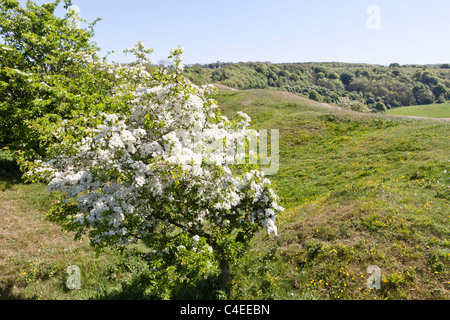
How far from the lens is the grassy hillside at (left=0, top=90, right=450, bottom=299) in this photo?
10.1 meters

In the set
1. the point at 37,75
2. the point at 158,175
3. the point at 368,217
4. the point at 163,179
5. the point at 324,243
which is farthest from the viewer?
the point at 37,75

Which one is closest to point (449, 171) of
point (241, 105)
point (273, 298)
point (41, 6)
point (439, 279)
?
point (439, 279)

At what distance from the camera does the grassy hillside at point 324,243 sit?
10.1 m

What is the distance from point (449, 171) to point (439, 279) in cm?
988

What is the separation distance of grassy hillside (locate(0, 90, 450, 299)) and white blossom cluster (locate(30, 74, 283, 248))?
1780 mm

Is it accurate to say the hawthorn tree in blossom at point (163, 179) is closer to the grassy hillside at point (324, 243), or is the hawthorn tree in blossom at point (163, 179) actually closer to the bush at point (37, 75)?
the grassy hillside at point (324, 243)

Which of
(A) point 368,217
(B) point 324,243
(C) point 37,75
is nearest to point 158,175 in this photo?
(B) point 324,243

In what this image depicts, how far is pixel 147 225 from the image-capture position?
8.89 m

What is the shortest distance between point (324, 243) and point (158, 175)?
9.20 metres

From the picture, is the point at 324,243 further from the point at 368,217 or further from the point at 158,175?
the point at 158,175

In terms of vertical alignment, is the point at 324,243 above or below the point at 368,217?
below

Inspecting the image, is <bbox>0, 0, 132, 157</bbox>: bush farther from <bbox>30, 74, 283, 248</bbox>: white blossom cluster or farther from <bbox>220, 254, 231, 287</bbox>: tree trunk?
<bbox>220, 254, 231, 287</bbox>: tree trunk

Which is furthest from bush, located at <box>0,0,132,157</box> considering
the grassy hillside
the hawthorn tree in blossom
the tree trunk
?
the tree trunk

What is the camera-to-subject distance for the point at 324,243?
12383 millimetres
